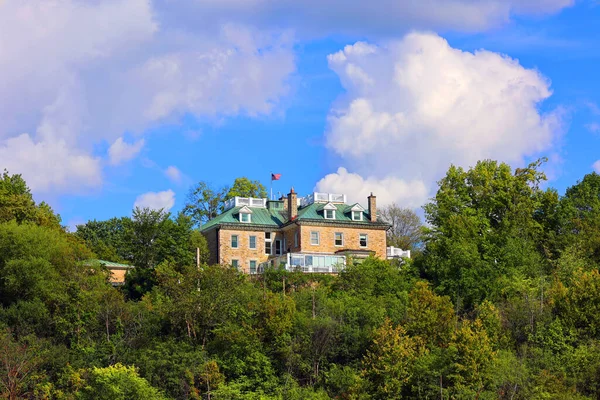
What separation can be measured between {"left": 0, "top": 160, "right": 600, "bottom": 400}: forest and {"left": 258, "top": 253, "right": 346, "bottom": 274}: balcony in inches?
70.9

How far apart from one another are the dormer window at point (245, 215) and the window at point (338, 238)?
652 cm

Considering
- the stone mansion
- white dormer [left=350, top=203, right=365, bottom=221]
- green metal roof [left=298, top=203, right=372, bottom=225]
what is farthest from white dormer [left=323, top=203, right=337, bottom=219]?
white dormer [left=350, top=203, right=365, bottom=221]

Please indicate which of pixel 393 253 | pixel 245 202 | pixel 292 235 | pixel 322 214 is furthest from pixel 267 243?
pixel 393 253

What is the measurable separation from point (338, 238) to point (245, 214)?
7.18 m

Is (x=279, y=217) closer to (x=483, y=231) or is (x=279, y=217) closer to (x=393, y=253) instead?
(x=393, y=253)

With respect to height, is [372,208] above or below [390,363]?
above

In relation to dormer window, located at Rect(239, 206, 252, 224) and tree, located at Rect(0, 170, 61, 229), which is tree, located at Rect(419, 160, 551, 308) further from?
tree, located at Rect(0, 170, 61, 229)

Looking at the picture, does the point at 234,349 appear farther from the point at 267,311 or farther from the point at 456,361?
the point at 456,361

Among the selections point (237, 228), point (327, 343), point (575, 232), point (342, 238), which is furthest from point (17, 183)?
point (575, 232)

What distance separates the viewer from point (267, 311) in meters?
50.4

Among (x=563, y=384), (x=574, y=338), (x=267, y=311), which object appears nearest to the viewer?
(x=563, y=384)

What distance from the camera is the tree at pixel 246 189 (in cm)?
8231

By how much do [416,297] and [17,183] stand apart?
1214 inches

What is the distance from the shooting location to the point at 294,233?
66.8 m
